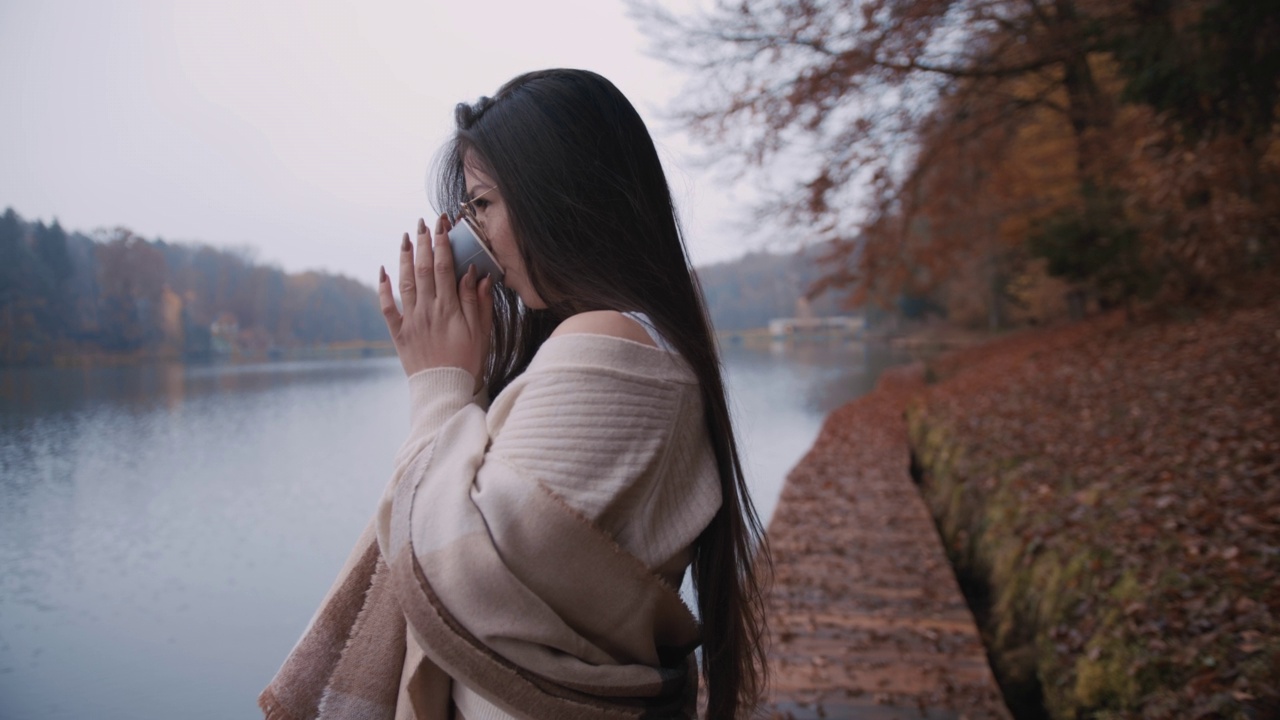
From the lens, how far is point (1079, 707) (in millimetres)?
2836

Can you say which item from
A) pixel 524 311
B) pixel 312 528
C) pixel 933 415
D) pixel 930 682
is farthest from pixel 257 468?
pixel 933 415

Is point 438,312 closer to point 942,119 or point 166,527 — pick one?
point 166,527

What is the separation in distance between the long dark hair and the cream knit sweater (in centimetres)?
10

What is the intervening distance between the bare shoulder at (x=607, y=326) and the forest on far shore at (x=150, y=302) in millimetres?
2901

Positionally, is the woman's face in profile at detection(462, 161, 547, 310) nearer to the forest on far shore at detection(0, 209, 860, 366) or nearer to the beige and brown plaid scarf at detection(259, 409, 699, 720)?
the beige and brown plaid scarf at detection(259, 409, 699, 720)

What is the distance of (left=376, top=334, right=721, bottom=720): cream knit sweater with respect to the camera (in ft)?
2.87

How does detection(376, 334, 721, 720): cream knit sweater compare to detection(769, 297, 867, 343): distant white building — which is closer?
detection(376, 334, 721, 720): cream knit sweater

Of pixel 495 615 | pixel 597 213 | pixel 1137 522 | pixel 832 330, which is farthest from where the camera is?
pixel 832 330

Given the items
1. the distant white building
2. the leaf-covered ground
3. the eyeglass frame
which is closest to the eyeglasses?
the eyeglass frame

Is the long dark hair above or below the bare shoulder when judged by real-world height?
above

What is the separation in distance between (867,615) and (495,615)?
12.0ft

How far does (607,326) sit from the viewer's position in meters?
0.96

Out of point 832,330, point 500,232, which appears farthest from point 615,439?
point 832,330

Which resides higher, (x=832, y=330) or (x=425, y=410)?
(x=425, y=410)
